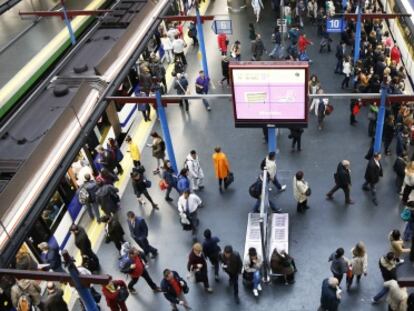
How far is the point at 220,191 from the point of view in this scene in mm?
11828

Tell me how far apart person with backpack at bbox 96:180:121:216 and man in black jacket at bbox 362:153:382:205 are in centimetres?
548

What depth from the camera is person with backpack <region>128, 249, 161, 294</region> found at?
872cm

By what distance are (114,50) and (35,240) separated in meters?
5.82

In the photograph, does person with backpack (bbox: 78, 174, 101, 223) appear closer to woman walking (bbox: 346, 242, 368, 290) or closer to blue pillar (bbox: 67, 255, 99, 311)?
blue pillar (bbox: 67, 255, 99, 311)

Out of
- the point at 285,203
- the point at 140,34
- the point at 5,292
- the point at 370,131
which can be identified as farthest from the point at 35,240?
the point at 370,131

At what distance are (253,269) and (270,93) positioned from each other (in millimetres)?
3464

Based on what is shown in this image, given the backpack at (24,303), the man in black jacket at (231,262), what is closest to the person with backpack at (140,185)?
the man in black jacket at (231,262)

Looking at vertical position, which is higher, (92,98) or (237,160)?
(92,98)

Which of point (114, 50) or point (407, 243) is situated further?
point (114, 50)

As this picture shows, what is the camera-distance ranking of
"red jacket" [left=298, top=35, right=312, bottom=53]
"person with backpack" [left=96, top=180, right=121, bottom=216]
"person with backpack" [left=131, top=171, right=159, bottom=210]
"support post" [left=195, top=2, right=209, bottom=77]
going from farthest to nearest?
"red jacket" [left=298, top=35, right=312, bottom=53]
"support post" [left=195, top=2, right=209, bottom=77]
"person with backpack" [left=131, top=171, right=159, bottom=210]
"person with backpack" [left=96, top=180, right=121, bottom=216]

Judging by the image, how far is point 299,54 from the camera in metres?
16.7

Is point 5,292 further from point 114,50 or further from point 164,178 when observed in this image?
point 114,50

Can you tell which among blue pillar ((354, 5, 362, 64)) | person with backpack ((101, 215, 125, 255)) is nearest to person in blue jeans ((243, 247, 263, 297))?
person with backpack ((101, 215, 125, 255))

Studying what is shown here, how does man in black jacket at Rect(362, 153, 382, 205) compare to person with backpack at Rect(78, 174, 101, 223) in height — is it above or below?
below
